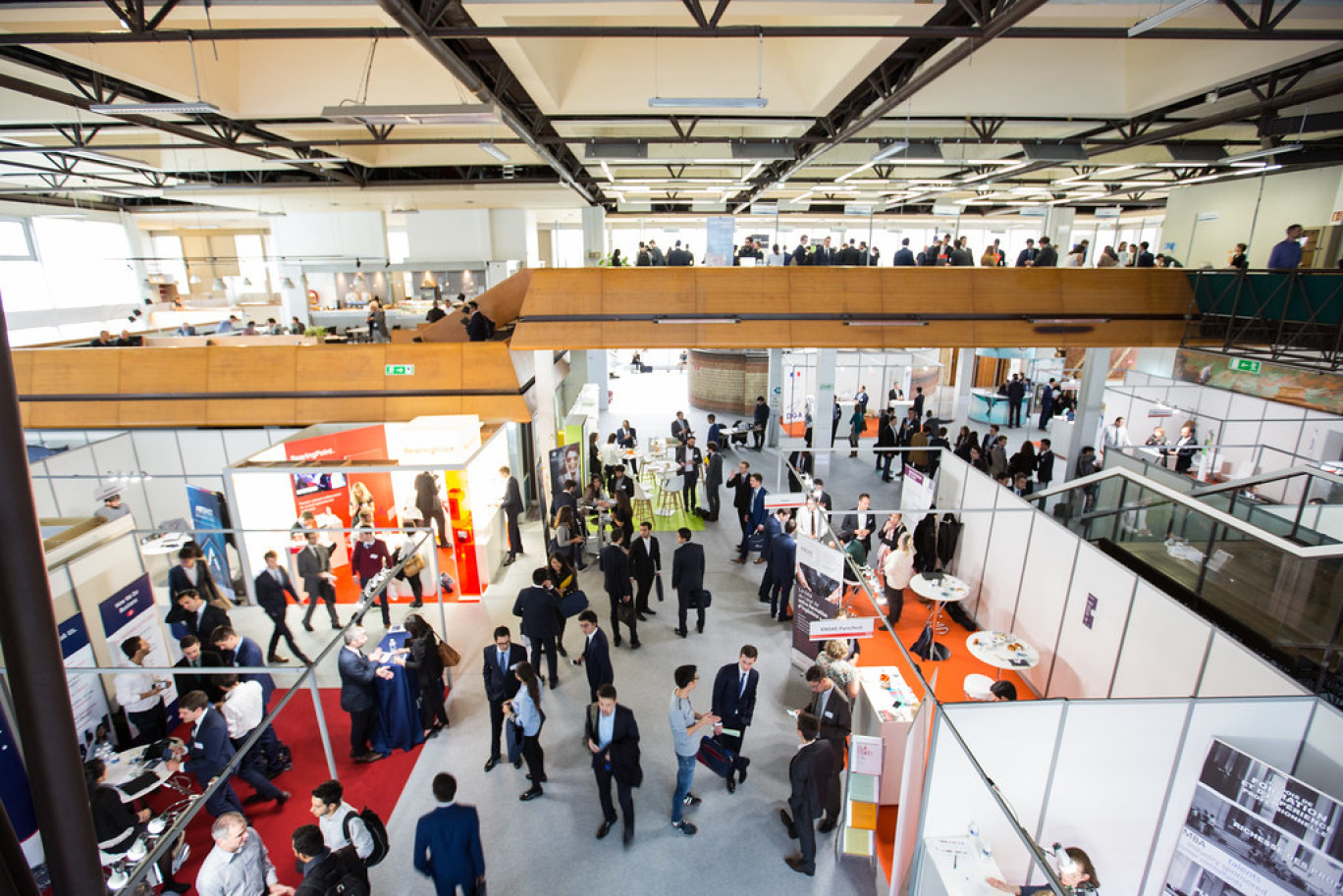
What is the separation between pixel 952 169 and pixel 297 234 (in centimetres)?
1839

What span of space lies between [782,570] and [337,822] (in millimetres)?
5242

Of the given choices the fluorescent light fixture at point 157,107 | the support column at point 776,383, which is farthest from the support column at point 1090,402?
the fluorescent light fixture at point 157,107

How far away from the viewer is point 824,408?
1297 centimetres

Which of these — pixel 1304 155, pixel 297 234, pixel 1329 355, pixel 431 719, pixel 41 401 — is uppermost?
pixel 1304 155

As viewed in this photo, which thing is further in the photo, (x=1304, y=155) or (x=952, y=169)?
(x=952, y=169)

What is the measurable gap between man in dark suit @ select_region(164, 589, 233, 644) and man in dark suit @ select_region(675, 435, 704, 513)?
710 cm

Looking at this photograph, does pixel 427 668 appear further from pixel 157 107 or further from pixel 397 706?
pixel 157 107

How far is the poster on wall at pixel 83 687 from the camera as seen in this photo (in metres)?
5.61

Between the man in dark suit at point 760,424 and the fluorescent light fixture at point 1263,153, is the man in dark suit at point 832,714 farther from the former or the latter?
the man in dark suit at point 760,424

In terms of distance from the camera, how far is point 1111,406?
49.0 feet

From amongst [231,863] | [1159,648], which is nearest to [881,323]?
[1159,648]

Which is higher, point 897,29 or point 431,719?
point 897,29

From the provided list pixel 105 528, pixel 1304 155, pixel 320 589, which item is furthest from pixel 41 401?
pixel 1304 155

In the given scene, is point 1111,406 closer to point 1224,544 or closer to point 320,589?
point 1224,544
